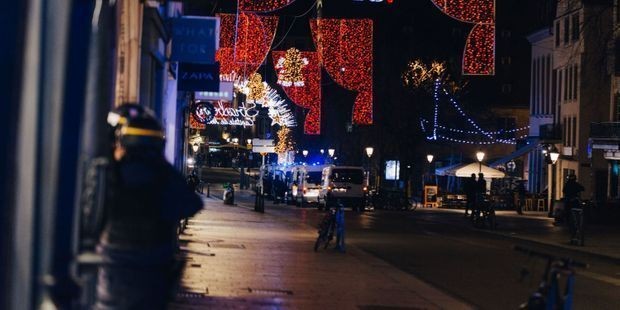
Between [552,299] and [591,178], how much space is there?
47105 mm

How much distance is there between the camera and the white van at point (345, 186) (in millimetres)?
49469

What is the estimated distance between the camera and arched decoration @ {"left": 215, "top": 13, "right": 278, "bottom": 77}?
106ft

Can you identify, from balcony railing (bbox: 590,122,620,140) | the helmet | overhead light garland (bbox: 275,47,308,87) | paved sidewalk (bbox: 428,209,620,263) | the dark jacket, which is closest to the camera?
the dark jacket

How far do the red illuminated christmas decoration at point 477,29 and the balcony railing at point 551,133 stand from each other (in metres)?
22.5

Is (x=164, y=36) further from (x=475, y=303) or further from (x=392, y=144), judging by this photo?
(x=392, y=144)

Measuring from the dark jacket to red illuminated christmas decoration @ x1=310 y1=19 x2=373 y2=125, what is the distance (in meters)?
32.0

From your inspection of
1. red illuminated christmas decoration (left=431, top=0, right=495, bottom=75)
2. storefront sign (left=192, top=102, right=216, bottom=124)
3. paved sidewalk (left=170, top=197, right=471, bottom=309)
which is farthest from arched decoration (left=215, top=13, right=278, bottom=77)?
paved sidewalk (left=170, top=197, right=471, bottom=309)

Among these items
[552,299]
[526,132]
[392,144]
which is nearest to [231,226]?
[552,299]

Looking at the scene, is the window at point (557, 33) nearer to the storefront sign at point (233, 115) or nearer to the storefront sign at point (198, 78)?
the storefront sign at point (233, 115)

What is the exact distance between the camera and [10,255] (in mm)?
3318

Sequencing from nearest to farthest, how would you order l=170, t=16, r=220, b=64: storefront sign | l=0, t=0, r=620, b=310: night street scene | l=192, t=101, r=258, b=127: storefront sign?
1. l=0, t=0, r=620, b=310: night street scene
2. l=170, t=16, r=220, b=64: storefront sign
3. l=192, t=101, r=258, b=127: storefront sign

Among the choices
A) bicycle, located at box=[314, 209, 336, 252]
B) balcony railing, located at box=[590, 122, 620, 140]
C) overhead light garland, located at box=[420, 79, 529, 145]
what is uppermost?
overhead light garland, located at box=[420, 79, 529, 145]

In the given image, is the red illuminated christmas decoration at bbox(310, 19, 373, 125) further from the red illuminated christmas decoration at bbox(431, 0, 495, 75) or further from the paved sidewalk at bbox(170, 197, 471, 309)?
the paved sidewalk at bbox(170, 197, 471, 309)

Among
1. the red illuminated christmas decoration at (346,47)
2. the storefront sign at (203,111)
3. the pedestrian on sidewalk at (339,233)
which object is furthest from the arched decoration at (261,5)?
the red illuminated christmas decoration at (346,47)
